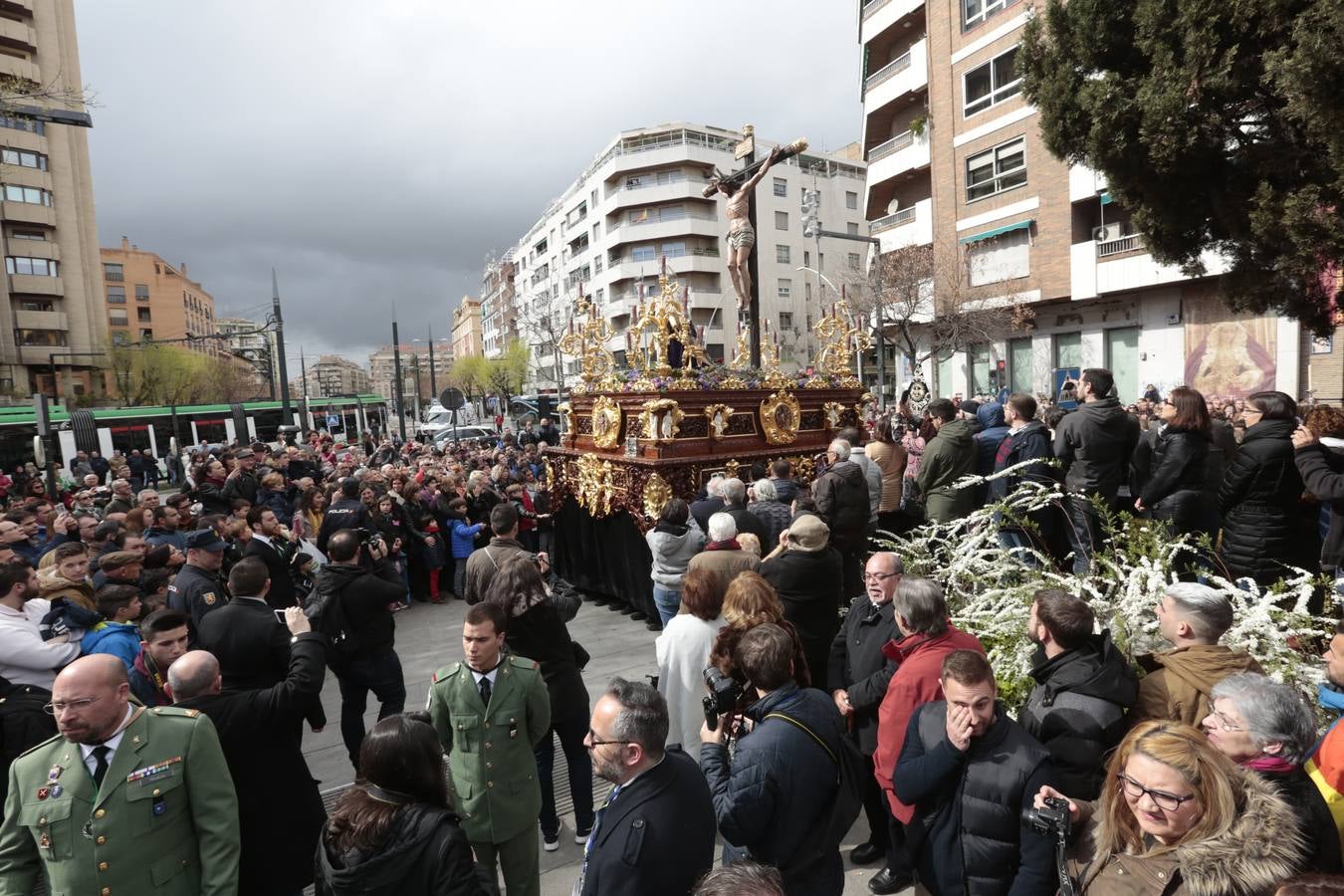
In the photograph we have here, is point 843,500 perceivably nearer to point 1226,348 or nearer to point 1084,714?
point 1084,714

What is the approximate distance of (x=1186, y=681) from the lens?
104 inches

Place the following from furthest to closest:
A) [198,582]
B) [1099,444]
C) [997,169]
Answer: [997,169]
[1099,444]
[198,582]

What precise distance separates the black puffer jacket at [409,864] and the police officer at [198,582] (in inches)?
128

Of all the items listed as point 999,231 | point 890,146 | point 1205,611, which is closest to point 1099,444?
point 1205,611

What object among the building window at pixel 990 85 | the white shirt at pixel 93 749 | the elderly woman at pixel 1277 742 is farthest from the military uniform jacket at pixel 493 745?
the building window at pixel 990 85

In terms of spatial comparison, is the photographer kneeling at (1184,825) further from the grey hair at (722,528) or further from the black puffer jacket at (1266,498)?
the black puffer jacket at (1266,498)

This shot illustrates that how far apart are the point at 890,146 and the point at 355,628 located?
27720mm

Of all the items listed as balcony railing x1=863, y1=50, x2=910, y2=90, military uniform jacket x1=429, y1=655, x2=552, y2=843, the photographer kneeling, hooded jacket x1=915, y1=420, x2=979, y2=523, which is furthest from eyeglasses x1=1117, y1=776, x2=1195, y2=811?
balcony railing x1=863, y1=50, x2=910, y2=90

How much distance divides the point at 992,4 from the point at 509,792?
26713 millimetres

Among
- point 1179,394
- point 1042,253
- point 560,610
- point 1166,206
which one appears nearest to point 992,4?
point 1042,253

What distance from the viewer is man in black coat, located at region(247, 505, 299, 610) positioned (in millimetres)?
6266

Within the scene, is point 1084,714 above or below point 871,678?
above

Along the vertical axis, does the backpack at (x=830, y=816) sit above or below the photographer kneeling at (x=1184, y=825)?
below

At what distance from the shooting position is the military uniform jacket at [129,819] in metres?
2.50
